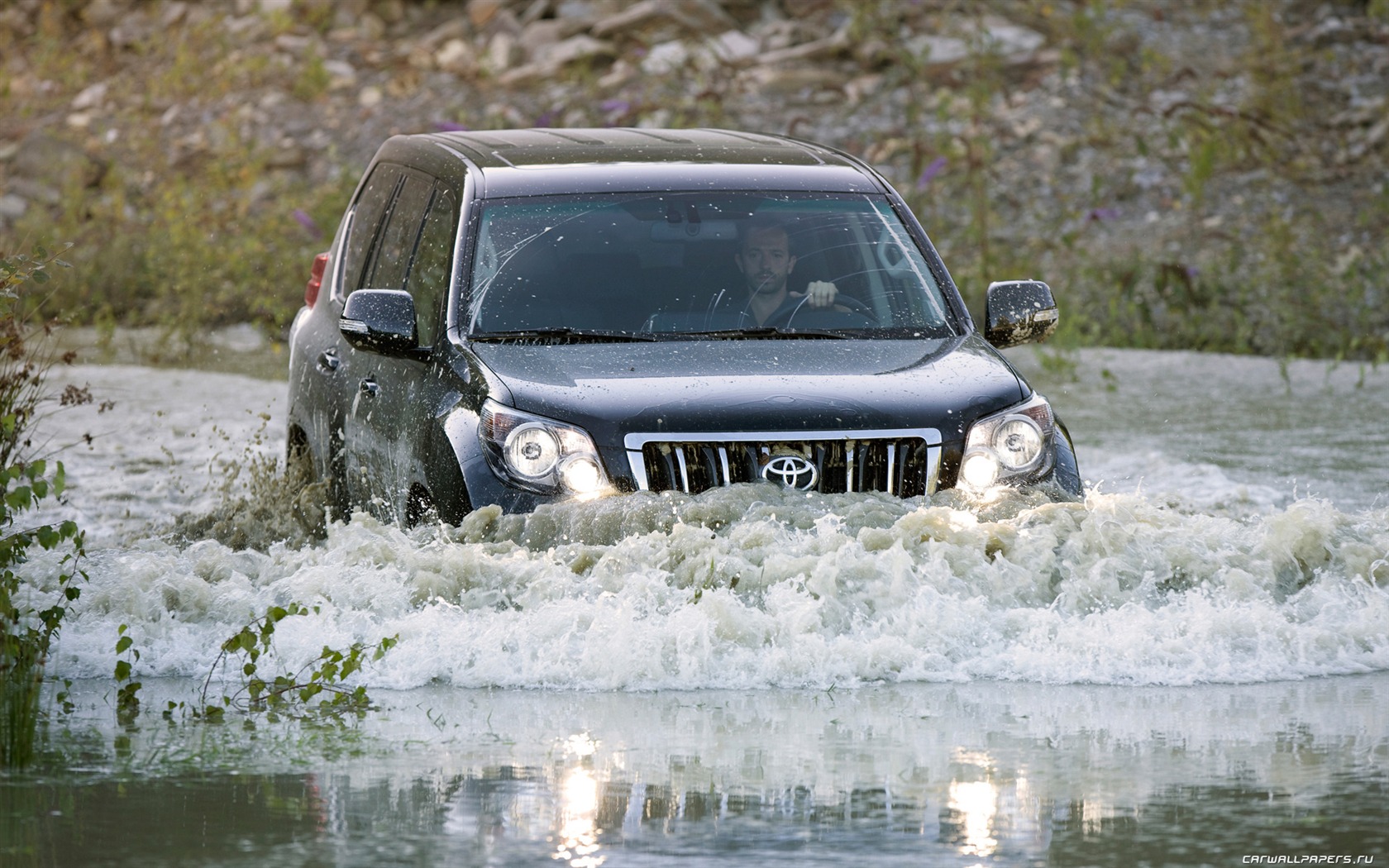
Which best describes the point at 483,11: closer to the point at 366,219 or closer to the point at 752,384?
the point at 366,219

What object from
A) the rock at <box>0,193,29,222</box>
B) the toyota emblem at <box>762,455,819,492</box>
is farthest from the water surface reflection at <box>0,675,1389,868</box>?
the rock at <box>0,193,29,222</box>

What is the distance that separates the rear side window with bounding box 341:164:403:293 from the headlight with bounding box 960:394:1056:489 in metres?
3.08

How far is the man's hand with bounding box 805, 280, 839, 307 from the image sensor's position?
8148 millimetres

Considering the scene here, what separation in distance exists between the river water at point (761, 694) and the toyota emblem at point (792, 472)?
0.23ft

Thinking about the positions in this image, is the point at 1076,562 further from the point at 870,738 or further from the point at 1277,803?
the point at 1277,803

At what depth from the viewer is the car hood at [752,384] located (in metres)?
6.95

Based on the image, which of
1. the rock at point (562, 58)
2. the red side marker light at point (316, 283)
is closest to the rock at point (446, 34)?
the rock at point (562, 58)

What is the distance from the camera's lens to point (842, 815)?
4.91m

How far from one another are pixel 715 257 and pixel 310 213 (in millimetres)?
13960

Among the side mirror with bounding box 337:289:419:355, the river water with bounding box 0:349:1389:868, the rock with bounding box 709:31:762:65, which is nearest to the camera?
the river water with bounding box 0:349:1389:868

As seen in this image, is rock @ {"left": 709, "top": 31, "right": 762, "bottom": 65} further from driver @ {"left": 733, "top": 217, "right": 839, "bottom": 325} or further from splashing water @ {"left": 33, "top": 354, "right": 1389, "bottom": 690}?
splashing water @ {"left": 33, "top": 354, "right": 1389, "bottom": 690}

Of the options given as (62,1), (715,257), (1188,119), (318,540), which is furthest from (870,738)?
(62,1)

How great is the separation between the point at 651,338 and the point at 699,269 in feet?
1.79

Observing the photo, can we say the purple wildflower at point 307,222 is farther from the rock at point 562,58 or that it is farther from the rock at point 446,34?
the rock at point 446,34
